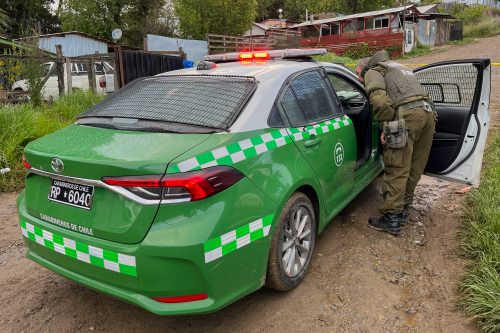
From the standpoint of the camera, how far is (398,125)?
11.3 ft

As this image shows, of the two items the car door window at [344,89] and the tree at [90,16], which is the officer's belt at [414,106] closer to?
the car door window at [344,89]

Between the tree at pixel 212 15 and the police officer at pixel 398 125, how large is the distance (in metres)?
20.9

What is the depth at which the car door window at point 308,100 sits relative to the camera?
2.85 metres

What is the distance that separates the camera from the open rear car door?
12.3 feet

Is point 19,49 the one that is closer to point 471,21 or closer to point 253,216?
point 253,216

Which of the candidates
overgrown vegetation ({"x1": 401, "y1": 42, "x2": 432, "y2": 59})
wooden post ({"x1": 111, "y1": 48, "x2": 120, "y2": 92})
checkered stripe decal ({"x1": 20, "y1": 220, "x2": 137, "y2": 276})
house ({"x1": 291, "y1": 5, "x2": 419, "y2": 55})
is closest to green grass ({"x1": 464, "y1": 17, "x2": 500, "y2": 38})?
house ({"x1": 291, "y1": 5, "x2": 419, "y2": 55})

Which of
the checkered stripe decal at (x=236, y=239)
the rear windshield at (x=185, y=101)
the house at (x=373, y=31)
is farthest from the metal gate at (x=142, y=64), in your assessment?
the house at (x=373, y=31)

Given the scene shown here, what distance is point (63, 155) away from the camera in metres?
2.23

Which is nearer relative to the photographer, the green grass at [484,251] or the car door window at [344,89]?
the green grass at [484,251]

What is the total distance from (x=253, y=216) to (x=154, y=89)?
1295 millimetres

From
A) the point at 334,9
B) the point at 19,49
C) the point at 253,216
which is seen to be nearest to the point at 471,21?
the point at 334,9

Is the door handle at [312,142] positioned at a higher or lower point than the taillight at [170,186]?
higher

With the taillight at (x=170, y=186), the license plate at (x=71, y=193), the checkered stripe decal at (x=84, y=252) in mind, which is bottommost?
the checkered stripe decal at (x=84, y=252)

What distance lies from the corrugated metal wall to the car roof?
20.7m
